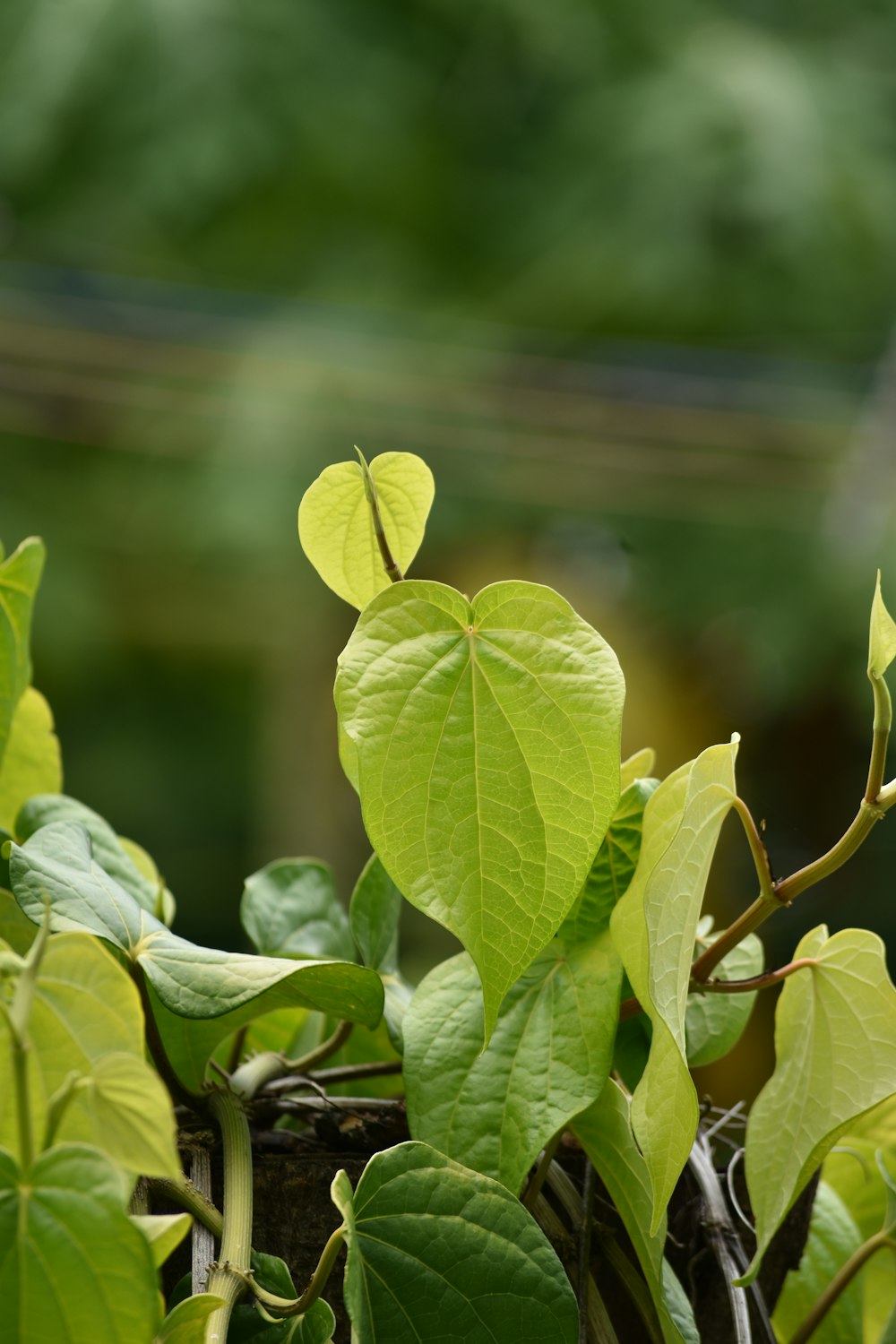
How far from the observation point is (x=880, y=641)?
20 cm

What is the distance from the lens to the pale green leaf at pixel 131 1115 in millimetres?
158

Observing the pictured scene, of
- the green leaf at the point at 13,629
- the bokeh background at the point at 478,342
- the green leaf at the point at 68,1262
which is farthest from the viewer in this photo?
the bokeh background at the point at 478,342

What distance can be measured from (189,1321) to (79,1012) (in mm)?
49

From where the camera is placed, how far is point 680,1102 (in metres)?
0.20

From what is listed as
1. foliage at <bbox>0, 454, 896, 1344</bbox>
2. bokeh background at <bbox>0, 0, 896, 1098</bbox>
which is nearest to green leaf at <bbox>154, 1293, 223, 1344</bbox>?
foliage at <bbox>0, 454, 896, 1344</bbox>

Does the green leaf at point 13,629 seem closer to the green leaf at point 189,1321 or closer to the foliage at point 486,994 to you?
the foliage at point 486,994

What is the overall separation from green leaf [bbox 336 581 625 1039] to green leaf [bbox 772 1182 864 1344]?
14 centimetres

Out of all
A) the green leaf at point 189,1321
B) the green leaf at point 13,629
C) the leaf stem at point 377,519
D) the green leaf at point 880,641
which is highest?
the leaf stem at point 377,519

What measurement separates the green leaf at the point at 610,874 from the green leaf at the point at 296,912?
0.23 feet

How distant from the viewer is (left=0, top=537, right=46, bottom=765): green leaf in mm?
259

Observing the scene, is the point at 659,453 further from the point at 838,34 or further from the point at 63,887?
the point at 63,887

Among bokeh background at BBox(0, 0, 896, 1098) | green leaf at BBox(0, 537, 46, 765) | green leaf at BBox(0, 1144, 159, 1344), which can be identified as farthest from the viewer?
bokeh background at BBox(0, 0, 896, 1098)

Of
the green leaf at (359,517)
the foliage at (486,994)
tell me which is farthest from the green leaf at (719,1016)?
the green leaf at (359,517)

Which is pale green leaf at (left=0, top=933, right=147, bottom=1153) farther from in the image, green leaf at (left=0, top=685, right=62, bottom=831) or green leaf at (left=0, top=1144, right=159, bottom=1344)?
green leaf at (left=0, top=685, right=62, bottom=831)
